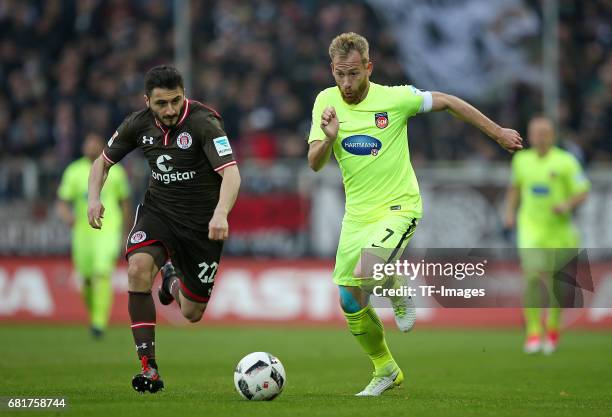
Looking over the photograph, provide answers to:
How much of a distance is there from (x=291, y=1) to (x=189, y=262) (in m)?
12.4

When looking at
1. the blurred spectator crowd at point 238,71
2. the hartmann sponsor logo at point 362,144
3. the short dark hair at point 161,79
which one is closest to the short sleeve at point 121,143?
the short dark hair at point 161,79

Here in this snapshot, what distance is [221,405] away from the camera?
25.3 ft

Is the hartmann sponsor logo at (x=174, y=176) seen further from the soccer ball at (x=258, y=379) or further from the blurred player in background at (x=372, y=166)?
the soccer ball at (x=258, y=379)

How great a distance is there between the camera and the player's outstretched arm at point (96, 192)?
8375mm

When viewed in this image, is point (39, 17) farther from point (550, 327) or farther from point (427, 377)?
point (427, 377)

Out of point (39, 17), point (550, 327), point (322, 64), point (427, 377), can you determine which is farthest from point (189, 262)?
point (39, 17)

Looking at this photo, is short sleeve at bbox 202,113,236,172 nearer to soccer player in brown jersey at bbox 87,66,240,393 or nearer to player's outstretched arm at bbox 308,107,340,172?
soccer player in brown jersey at bbox 87,66,240,393

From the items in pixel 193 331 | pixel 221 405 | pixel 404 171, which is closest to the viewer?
pixel 221 405

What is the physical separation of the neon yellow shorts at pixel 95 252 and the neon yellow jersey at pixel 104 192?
0.35 feet

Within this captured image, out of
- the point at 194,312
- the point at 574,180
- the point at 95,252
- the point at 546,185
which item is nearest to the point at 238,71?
the point at 95,252

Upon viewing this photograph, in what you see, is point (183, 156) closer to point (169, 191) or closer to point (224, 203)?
point (169, 191)

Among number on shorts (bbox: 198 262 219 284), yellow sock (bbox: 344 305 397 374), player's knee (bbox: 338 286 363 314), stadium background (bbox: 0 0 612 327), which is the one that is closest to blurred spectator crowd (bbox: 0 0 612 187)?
stadium background (bbox: 0 0 612 327)

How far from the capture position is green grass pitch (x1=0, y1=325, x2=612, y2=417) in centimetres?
765

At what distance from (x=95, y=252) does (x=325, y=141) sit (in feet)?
29.1
